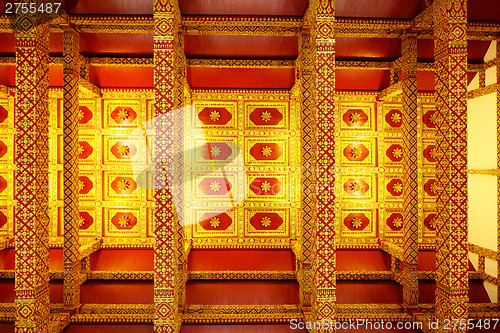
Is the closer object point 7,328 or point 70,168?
point 7,328

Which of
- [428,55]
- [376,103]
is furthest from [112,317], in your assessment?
[428,55]

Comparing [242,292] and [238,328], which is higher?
[242,292]

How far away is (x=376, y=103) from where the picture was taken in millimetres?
7230

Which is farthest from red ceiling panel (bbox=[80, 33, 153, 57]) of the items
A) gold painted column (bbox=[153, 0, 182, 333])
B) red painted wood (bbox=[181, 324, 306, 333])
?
red painted wood (bbox=[181, 324, 306, 333])

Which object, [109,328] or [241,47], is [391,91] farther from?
[109,328]

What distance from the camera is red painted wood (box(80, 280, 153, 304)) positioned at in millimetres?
5773

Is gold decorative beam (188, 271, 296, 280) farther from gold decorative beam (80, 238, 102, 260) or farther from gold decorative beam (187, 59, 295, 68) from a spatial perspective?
gold decorative beam (187, 59, 295, 68)

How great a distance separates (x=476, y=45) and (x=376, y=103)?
7.25ft

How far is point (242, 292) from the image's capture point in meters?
5.90

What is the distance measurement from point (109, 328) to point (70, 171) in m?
2.97

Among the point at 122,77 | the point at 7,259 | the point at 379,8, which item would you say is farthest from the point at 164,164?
the point at 7,259

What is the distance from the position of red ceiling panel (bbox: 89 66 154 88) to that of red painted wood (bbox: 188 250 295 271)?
4279 mm

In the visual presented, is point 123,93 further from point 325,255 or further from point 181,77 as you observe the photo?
point 325,255

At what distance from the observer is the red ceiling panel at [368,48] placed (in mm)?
5922
